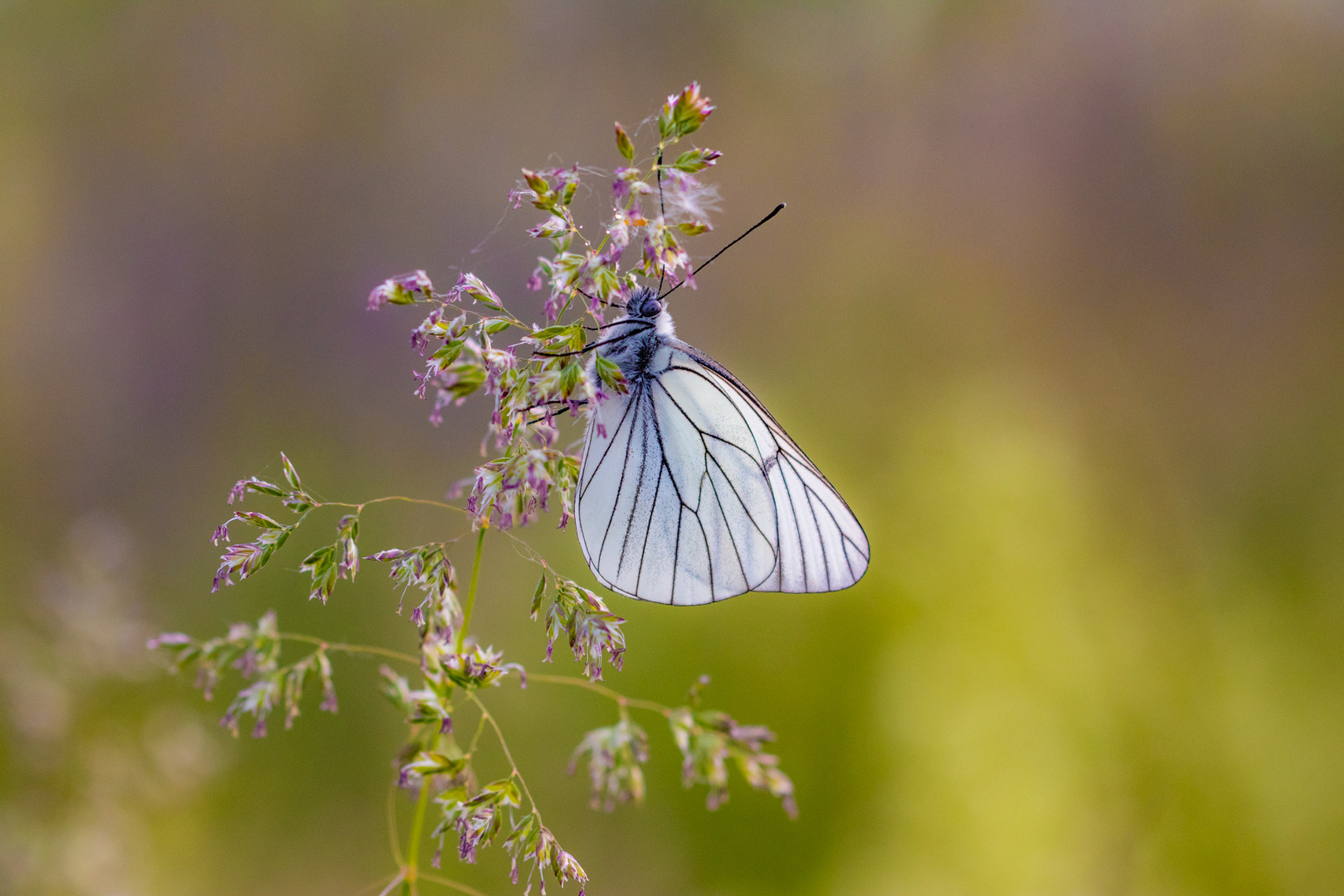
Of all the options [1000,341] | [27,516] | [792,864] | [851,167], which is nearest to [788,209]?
[851,167]

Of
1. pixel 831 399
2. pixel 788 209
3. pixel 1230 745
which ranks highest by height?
pixel 788 209

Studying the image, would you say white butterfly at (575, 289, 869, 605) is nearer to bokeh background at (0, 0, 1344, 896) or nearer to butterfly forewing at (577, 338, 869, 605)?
butterfly forewing at (577, 338, 869, 605)

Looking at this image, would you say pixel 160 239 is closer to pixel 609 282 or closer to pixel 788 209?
pixel 788 209

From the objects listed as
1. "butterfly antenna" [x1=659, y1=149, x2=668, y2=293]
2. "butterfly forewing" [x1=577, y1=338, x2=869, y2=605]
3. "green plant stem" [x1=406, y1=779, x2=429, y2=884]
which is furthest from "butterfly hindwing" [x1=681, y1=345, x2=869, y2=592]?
"green plant stem" [x1=406, y1=779, x2=429, y2=884]

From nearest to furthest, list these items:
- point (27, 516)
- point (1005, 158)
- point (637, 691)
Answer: point (637, 691)
point (27, 516)
point (1005, 158)

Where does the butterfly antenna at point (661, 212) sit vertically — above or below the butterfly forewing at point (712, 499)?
above

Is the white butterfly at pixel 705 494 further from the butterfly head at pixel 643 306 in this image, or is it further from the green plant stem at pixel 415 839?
the green plant stem at pixel 415 839

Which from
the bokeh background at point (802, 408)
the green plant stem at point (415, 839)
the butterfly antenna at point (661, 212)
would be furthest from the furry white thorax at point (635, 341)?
the green plant stem at point (415, 839)
